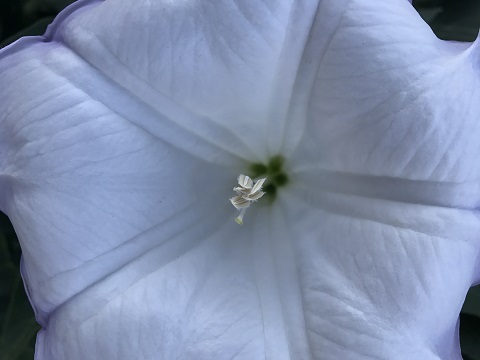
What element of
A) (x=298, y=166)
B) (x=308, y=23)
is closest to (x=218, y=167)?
(x=298, y=166)

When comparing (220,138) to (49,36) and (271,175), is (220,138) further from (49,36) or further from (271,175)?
(49,36)

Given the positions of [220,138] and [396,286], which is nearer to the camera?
[396,286]

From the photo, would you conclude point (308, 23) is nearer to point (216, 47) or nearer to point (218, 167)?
point (216, 47)

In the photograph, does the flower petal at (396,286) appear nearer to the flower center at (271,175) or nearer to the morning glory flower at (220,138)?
the morning glory flower at (220,138)

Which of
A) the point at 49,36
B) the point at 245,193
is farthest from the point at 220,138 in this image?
the point at 49,36

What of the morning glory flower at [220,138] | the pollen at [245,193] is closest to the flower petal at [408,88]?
the morning glory flower at [220,138]

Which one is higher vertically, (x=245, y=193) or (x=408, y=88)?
(x=408, y=88)

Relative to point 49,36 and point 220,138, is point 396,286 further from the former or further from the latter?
point 49,36
